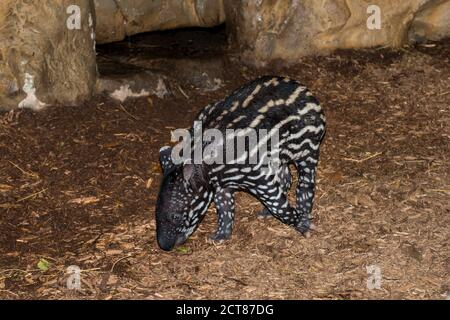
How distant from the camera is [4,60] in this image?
8.10m

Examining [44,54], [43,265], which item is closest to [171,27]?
[44,54]

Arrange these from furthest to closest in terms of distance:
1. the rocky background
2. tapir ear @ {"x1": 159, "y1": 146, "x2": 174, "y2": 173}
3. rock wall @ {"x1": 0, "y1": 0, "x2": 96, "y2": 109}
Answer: the rocky background → rock wall @ {"x1": 0, "y1": 0, "x2": 96, "y2": 109} → tapir ear @ {"x1": 159, "y1": 146, "x2": 174, "y2": 173}

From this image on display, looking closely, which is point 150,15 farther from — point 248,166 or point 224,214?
point 248,166

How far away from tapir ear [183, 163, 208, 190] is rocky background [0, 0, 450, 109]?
2.84 meters

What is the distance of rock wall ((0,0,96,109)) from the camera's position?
8.05m

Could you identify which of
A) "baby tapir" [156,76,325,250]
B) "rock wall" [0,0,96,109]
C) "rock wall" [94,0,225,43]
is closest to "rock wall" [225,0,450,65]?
"rock wall" [94,0,225,43]

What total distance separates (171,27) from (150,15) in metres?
0.36

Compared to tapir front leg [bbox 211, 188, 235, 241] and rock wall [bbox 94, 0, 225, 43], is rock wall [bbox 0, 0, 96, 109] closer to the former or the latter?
rock wall [bbox 94, 0, 225, 43]

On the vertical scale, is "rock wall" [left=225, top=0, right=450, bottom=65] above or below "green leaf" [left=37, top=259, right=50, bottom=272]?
above

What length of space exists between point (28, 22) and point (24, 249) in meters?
2.68

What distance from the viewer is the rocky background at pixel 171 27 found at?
8156 mm

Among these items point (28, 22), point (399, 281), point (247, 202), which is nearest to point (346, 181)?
point (247, 202)

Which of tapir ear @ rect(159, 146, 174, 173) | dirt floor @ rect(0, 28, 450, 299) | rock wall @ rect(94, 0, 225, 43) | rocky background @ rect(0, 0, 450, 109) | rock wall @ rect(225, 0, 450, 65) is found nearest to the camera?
dirt floor @ rect(0, 28, 450, 299)

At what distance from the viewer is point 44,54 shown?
8273 mm
